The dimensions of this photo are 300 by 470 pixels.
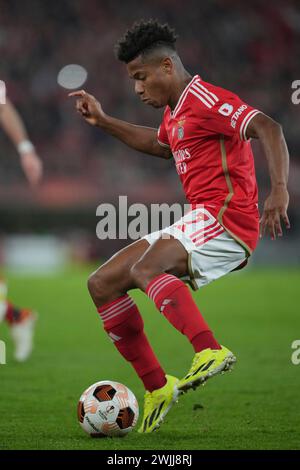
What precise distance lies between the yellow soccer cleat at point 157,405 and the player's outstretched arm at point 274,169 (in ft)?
3.11

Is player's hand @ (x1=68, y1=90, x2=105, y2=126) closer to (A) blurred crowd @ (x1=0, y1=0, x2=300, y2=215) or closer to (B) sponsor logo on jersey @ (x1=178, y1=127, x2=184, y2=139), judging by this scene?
(B) sponsor logo on jersey @ (x1=178, y1=127, x2=184, y2=139)

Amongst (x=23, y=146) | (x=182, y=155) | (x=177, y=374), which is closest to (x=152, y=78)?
(x=182, y=155)

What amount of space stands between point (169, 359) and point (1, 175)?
48.3 feet

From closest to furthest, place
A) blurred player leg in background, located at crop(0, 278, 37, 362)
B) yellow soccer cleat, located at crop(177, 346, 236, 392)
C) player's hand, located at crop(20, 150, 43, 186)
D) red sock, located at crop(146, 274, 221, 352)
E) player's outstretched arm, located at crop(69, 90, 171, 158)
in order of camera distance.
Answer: yellow soccer cleat, located at crop(177, 346, 236, 392), red sock, located at crop(146, 274, 221, 352), player's outstretched arm, located at crop(69, 90, 171, 158), player's hand, located at crop(20, 150, 43, 186), blurred player leg in background, located at crop(0, 278, 37, 362)

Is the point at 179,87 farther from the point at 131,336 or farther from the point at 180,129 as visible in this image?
the point at 131,336

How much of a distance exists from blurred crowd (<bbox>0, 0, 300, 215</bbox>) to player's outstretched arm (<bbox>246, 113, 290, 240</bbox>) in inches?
660

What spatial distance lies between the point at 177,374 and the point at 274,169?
9.29 ft

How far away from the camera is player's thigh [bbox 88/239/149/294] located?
433 centimetres

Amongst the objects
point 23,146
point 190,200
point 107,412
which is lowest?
point 107,412

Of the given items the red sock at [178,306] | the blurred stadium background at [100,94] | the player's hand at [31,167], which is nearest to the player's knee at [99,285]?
the red sock at [178,306]

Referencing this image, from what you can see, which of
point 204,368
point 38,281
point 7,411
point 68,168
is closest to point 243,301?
point 38,281

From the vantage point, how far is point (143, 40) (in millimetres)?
4391

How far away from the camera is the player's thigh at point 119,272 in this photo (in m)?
4.33

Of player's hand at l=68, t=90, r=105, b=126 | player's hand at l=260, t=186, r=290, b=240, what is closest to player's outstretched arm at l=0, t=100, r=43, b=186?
player's hand at l=68, t=90, r=105, b=126
